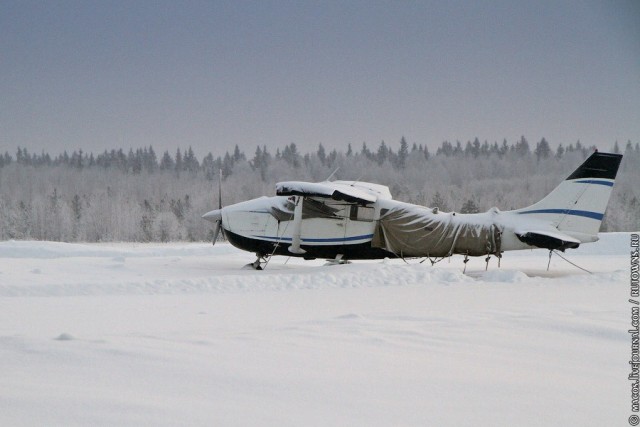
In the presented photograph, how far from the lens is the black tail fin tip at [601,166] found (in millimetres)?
12620

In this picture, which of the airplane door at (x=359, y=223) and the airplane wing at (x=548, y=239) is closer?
the airplane wing at (x=548, y=239)

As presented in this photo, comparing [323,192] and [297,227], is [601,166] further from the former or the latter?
[297,227]

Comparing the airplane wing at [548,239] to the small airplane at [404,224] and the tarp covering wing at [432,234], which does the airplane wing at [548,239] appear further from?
the tarp covering wing at [432,234]

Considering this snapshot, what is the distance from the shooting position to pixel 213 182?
99.5 m

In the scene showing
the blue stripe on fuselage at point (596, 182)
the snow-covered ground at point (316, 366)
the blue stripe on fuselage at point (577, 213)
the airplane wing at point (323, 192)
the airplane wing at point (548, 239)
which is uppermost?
the blue stripe on fuselage at point (596, 182)

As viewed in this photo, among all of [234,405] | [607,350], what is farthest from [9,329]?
[607,350]

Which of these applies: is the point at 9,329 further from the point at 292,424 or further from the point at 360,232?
the point at 360,232

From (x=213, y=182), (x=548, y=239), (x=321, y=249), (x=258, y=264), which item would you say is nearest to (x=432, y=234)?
(x=548, y=239)

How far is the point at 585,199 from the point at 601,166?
2.69 feet

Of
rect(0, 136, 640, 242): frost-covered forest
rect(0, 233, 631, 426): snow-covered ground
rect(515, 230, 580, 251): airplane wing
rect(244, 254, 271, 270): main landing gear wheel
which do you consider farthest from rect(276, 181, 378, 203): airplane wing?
rect(0, 136, 640, 242): frost-covered forest

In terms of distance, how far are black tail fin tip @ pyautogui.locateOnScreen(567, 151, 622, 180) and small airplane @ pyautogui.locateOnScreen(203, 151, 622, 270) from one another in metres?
0.02

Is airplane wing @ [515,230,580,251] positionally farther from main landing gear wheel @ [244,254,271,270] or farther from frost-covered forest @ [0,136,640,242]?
frost-covered forest @ [0,136,640,242]

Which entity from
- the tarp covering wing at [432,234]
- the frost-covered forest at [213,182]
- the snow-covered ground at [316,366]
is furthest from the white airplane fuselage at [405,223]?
the frost-covered forest at [213,182]

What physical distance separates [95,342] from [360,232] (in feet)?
34.1
